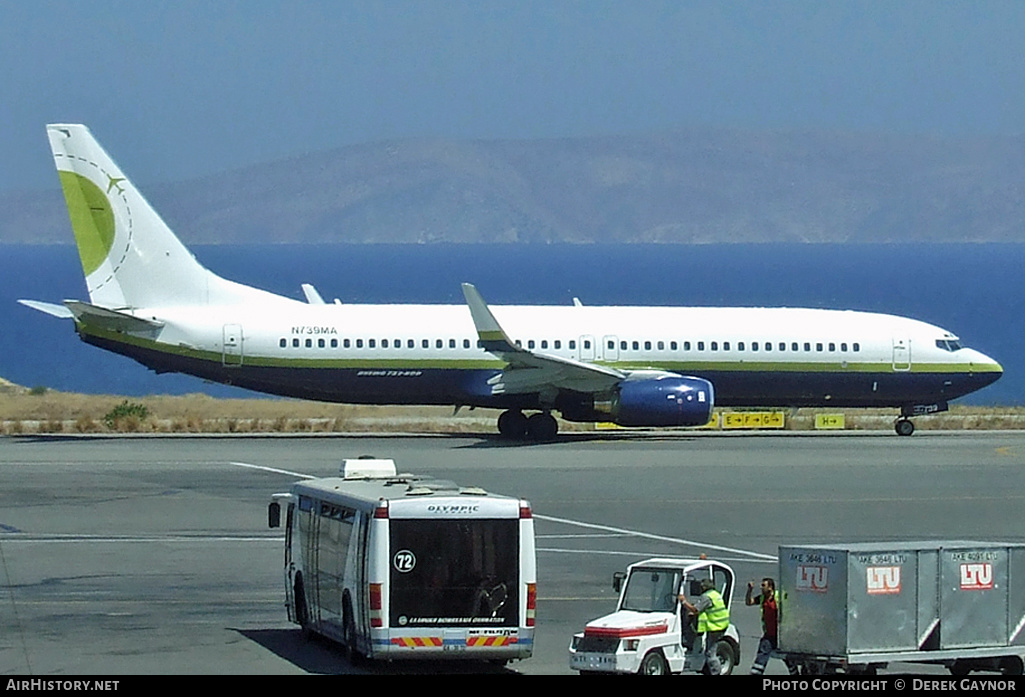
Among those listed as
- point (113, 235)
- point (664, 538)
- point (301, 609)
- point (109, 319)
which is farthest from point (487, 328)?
point (301, 609)

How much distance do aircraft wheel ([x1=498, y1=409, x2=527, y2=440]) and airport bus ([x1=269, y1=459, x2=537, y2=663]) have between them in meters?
32.0

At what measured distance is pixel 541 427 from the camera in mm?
54438

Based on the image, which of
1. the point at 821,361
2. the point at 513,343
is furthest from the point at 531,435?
the point at 821,361

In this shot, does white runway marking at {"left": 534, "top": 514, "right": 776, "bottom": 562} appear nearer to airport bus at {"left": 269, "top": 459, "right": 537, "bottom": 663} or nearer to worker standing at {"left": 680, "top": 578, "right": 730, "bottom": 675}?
worker standing at {"left": 680, "top": 578, "right": 730, "bottom": 675}

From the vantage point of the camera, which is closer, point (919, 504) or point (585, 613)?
point (585, 613)

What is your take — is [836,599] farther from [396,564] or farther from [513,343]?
[513,343]

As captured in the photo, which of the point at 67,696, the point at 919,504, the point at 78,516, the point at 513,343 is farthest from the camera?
the point at 513,343

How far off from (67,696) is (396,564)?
5893 mm

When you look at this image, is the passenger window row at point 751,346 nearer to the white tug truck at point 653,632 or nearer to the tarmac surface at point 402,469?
the tarmac surface at point 402,469

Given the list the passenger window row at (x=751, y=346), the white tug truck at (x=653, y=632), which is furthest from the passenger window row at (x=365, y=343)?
the white tug truck at (x=653, y=632)

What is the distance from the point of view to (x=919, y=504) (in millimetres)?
39500

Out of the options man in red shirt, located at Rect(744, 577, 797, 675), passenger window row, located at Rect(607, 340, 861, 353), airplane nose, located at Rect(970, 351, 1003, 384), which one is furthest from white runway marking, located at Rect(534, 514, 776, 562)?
airplane nose, located at Rect(970, 351, 1003, 384)

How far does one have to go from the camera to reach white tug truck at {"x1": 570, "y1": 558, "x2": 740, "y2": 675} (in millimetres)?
20828

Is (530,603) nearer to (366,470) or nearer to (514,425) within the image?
(366,470)
